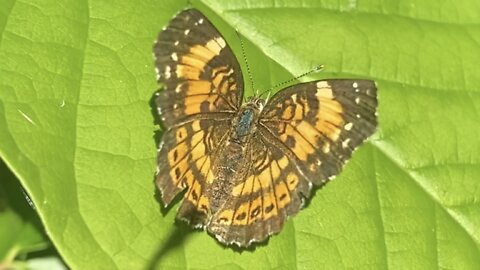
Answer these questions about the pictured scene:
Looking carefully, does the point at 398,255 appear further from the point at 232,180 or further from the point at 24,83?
the point at 24,83

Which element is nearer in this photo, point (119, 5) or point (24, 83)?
point (24, 83)

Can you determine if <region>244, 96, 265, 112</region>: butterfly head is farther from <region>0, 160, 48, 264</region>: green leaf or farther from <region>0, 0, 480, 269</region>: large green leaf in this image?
<region>0, 160, 48, 264</region>: green leaf

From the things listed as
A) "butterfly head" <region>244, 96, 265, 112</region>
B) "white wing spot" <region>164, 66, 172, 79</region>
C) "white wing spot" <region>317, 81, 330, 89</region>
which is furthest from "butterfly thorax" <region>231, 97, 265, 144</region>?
"white wing spot" <region>164, 66, 172, 79</region>

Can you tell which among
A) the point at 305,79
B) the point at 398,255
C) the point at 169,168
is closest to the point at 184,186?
the point at 169,168

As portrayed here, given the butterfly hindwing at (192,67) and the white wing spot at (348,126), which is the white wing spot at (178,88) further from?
the white wing spot at (348,126)

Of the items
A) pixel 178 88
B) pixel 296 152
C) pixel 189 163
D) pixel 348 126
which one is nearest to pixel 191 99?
pixel 178 88

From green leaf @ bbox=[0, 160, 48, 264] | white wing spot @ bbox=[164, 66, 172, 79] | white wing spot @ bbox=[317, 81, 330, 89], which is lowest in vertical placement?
green leaf @ bbox=[0, 160, 48, 264]
